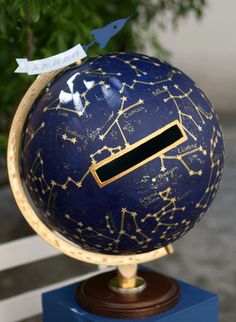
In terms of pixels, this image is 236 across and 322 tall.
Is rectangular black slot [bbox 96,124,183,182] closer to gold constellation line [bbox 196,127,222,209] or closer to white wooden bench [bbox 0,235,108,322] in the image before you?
gold constellation line [bbox 196,127,222,209]

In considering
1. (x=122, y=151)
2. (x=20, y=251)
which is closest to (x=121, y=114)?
(x=122, y=151)

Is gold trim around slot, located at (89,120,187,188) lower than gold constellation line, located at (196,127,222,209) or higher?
higher

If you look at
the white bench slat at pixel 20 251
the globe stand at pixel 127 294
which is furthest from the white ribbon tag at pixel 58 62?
the white bench slat at pixel 20 251

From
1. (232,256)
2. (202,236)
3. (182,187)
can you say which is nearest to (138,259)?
(182,187)

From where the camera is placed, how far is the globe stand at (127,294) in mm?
2496

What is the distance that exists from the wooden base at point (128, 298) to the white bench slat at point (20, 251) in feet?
2.26

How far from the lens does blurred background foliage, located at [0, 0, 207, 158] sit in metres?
3.13

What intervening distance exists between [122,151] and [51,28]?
6.83 ft

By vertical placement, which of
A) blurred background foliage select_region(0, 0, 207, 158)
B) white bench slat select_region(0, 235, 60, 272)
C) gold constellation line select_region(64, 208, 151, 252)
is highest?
blurred background foliage select_region(0, 0, 207, 158)

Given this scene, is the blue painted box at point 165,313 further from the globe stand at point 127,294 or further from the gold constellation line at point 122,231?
the gold constellation line at point 122,231

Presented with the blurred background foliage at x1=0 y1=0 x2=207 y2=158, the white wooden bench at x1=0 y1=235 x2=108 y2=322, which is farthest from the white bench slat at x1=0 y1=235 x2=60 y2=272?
the blurred background foliage at x1=0 y1=0 x2=207 y2=158

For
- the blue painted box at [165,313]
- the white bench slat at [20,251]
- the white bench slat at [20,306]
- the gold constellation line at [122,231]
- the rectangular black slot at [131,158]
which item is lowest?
the white bench slat at [20,306]

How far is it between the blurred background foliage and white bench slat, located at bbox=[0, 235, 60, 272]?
34.0 inches

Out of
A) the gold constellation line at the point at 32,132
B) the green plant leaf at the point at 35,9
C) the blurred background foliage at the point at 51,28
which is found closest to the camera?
the gold constellation line at the point at 32,132
